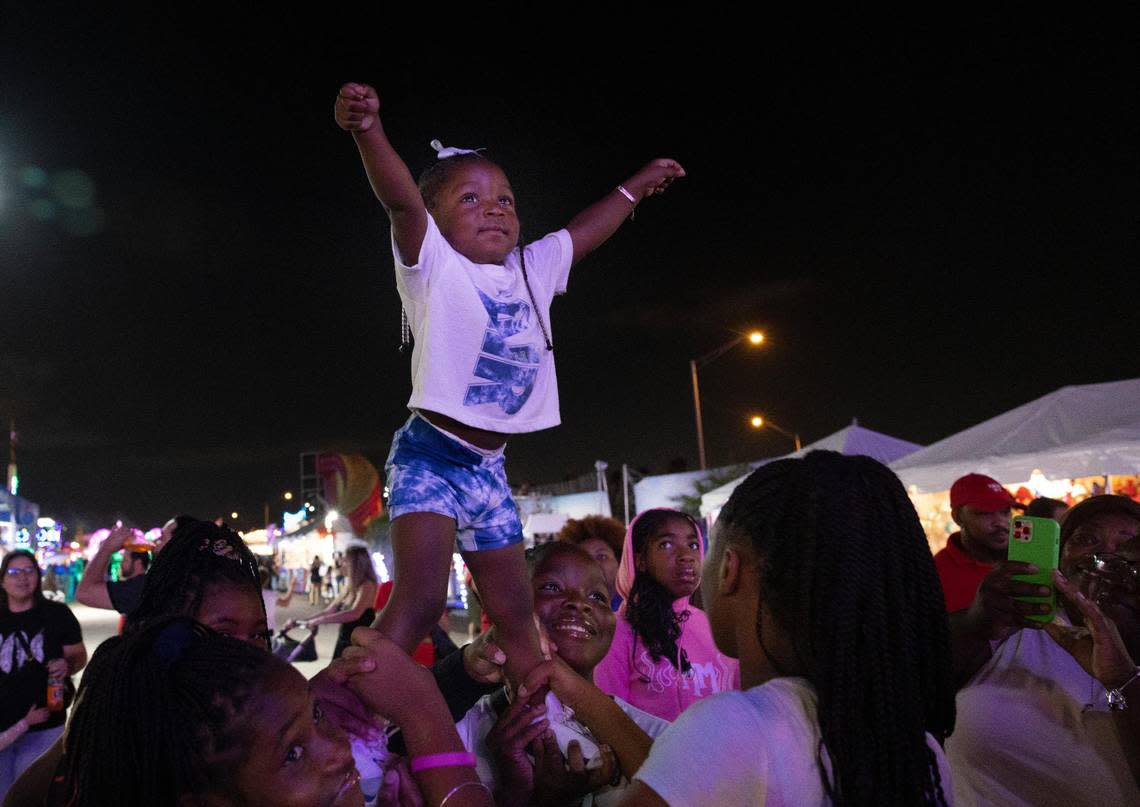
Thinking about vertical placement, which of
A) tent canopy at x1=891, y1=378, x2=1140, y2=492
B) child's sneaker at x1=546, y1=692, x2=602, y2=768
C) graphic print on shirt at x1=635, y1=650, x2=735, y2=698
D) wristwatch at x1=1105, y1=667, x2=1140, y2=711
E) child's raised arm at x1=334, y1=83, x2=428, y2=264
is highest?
child's raised arm at x1=334, y1=83, x2=428, y2=264

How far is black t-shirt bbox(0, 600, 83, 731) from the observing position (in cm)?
484

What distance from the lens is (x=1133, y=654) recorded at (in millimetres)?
2615

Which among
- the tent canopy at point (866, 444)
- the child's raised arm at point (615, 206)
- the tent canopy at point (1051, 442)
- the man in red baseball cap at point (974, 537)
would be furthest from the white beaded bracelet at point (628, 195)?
the tent canopy at point (866, 444)

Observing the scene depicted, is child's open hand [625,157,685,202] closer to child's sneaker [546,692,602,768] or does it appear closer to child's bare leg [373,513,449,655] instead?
child's bare leg [373,513,449,655]

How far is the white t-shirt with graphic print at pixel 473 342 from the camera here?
2.57 metres

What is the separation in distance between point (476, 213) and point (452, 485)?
918 millimetres

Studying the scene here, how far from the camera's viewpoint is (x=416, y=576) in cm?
234

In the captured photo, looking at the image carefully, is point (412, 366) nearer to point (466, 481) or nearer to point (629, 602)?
point (466, 481)

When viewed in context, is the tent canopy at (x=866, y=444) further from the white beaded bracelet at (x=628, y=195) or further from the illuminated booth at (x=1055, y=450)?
the white beaded bracelet at (x=628, y=195)

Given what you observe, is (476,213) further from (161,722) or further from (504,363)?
(161,722)

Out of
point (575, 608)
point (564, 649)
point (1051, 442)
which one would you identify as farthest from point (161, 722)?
point (1051, 442)

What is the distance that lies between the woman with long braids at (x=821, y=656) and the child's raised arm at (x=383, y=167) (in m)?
1.30

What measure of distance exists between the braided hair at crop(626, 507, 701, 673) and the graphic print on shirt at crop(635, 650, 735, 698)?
35mm

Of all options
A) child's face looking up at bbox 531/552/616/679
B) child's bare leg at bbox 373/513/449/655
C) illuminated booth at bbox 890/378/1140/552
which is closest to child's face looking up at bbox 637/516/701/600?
child's face looking up at bbox 531/552/616/679
